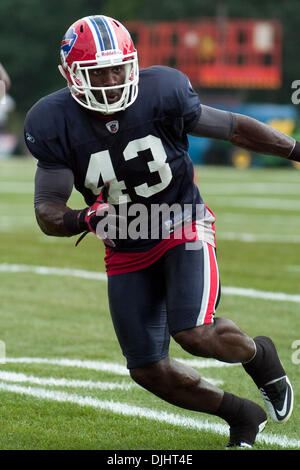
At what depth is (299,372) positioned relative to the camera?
5.81 metres

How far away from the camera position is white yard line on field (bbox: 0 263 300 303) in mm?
8266

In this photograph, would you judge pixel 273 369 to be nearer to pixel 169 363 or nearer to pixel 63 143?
pixel 169 363

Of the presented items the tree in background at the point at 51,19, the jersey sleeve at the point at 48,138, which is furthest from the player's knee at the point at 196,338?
the tree in background at the point at 51,19

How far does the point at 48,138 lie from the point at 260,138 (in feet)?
3.23

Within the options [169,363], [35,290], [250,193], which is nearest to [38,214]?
[169,363]

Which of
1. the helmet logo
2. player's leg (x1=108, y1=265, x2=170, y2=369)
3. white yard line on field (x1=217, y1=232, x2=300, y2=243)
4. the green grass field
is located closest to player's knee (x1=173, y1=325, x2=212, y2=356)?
player's leg (x1=108, y1=265, x2=170, y2=369)

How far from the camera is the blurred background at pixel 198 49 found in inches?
1622

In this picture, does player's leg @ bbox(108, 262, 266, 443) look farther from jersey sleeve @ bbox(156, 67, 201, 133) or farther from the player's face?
the player's face

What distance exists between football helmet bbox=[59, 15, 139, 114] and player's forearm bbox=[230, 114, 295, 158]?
58 centimetres

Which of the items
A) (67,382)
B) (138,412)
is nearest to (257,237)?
(67,382)

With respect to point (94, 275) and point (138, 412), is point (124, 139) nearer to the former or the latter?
point (138, 412)

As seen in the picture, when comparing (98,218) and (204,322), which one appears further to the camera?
(204,322)

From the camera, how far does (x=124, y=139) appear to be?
4.24 m

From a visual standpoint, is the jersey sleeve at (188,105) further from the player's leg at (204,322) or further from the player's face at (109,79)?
the player's leg at (204,322)
